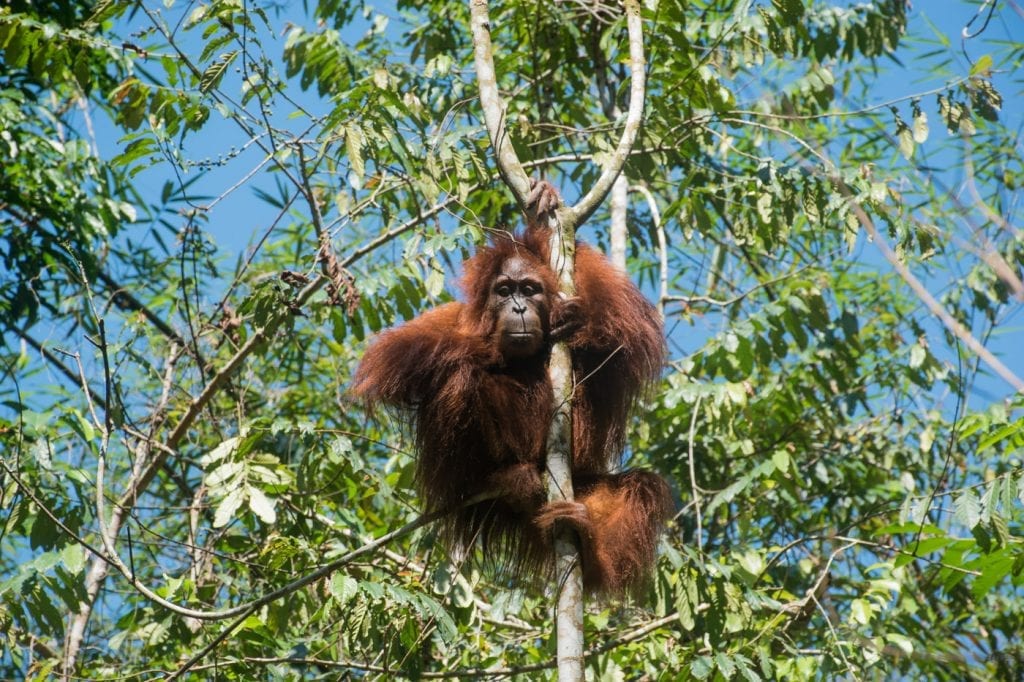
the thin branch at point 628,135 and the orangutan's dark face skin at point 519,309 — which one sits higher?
the thin branch at point 628,135

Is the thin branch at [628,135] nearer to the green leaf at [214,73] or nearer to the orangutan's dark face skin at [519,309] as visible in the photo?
the orangutan's dark face skin at [519,309]

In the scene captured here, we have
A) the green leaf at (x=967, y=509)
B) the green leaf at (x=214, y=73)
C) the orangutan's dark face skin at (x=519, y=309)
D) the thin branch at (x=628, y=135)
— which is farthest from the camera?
the green leaf at (x=214, y=73)

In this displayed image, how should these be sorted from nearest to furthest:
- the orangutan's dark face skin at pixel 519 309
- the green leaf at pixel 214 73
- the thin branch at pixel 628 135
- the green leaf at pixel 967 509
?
the green leaf at pixel 967 509, the thin branch at pixel 628 135, the orangutan's dark face skin at pixel 519 309, the green leaf at pixel 214 73

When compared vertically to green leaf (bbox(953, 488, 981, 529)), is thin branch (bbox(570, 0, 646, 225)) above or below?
above

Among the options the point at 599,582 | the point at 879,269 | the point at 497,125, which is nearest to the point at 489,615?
the point at 599,582

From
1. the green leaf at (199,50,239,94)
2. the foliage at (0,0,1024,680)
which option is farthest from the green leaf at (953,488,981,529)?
the green leaf at (199,50,239,94)

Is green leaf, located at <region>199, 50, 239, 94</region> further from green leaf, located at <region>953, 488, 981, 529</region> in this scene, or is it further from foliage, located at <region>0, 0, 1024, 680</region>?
green leaf, located at <region>953, 488, 981, 529</region>

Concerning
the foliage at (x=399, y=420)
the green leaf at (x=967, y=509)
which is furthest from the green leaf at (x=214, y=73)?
the green leaf at (x=967, y=509)

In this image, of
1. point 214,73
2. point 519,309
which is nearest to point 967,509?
point 519,309

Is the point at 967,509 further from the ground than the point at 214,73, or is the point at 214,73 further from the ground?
the point at 214,73

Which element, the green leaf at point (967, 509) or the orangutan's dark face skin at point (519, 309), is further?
the orangutan's dark face skin at point (519, 309)

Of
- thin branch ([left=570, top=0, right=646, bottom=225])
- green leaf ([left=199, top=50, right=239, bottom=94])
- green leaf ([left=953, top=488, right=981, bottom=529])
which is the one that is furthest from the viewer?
green leaf ([left=199, top=50, right=239, bottom=94])

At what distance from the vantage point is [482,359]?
437cm

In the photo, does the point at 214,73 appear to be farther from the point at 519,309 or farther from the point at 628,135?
the point at 628,135
